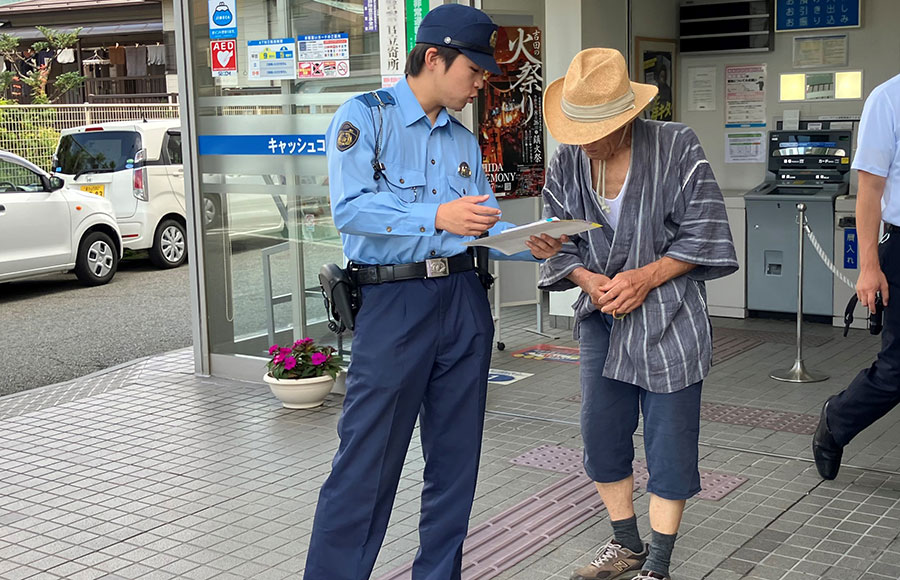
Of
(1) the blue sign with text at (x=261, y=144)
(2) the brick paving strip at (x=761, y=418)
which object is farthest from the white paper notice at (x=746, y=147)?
(1) the blue sign with text at (x=261, y=144)

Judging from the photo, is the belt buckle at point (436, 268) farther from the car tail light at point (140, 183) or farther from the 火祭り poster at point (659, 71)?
the car tail light at point (140, 183)

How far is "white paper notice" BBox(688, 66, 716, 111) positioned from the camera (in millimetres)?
8883

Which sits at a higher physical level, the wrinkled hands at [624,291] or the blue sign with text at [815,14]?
the blue sign with text at [815,14]

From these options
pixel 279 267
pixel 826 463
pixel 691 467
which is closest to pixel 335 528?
pixel 691 467

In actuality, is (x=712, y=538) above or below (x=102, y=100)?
below

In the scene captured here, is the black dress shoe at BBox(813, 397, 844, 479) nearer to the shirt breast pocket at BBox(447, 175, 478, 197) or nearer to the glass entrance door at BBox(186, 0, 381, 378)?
the shirt breast pocket at BBox(447, 175, 478, 197)

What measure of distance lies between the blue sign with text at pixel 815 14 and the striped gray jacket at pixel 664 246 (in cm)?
540

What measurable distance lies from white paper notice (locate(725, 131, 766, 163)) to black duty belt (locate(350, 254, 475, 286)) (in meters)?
6.06

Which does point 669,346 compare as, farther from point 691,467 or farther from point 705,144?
point 705,144

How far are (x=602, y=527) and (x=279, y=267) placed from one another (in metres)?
3.15

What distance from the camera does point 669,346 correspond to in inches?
135

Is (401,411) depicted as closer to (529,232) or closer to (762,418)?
(529,232)

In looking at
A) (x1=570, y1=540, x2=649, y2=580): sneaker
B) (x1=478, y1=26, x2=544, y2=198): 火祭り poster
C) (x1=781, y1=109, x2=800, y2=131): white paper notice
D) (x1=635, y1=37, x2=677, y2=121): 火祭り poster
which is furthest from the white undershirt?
(x1=781, y1=109, x2=800, y2=131): white paper notice

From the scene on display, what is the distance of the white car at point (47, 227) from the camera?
1077cm
